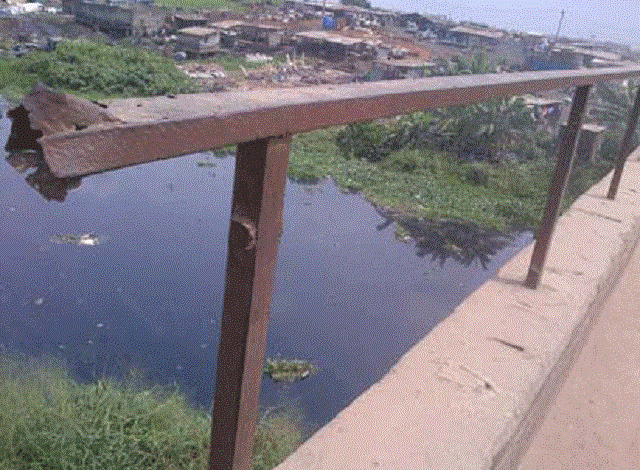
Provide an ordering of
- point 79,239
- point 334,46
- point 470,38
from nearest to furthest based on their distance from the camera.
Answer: point 79,239, point 334,46, point 470,38

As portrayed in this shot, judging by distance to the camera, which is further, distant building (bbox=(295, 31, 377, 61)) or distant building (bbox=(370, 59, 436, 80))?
distant building (bbox=(295, 31, 377, 61))

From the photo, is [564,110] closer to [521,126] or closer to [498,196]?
[521,126]

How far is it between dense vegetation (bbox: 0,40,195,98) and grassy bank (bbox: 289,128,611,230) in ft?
23.7

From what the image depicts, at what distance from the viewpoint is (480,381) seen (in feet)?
6.04

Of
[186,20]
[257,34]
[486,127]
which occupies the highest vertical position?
[186,20]

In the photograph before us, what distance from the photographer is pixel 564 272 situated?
2.63 metres

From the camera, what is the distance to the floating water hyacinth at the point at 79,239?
505 inches

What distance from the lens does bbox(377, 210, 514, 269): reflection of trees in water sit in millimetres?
14820

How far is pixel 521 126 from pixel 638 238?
17.8m

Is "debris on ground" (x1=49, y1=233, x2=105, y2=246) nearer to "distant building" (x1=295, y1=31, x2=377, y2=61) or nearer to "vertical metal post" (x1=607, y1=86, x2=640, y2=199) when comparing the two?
"vertical metal post" (x1=607, y1=86, x2=640, y2=199)

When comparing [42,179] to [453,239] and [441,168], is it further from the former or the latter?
[441,168]

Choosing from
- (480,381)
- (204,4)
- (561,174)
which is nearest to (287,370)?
(561,174)

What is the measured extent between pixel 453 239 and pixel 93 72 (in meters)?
16.3

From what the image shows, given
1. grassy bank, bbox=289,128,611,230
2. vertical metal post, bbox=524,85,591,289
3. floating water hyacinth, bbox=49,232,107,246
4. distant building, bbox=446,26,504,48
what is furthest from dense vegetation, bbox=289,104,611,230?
distant building, bbox=446,26,504,48
